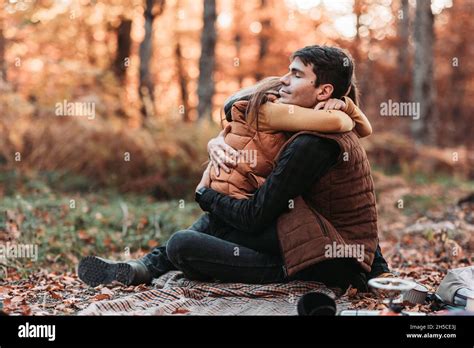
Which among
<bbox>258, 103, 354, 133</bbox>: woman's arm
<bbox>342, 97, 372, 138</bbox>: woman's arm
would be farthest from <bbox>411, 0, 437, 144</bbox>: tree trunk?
<bbox>258, 103, 354, 133</bbox>: woman's arm

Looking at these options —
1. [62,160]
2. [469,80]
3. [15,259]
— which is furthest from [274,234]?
[469,80]

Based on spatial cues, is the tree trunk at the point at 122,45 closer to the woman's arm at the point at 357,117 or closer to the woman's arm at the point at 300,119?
the woman's arm at the point at 357,117

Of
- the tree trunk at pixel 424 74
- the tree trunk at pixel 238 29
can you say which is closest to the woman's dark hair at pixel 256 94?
the tree trunk at pixel 424 74

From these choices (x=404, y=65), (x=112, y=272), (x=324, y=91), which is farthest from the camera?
(x=404, y=65)

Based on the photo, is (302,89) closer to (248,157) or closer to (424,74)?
(248,157)

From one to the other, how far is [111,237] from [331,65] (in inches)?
149

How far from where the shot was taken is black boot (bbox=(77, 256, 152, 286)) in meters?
4.50

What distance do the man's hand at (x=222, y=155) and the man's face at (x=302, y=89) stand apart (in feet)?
1.47

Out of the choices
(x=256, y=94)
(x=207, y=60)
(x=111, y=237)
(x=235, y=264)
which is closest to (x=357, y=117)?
(x=256, y=94)

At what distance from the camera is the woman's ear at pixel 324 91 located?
13.5 feet

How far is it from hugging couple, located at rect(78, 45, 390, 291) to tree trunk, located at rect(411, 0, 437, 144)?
11523 mm

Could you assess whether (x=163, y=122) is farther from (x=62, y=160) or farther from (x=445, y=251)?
(x=445, y=251)

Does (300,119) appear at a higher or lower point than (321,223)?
higher

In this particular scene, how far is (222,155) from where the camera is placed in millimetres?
4246
